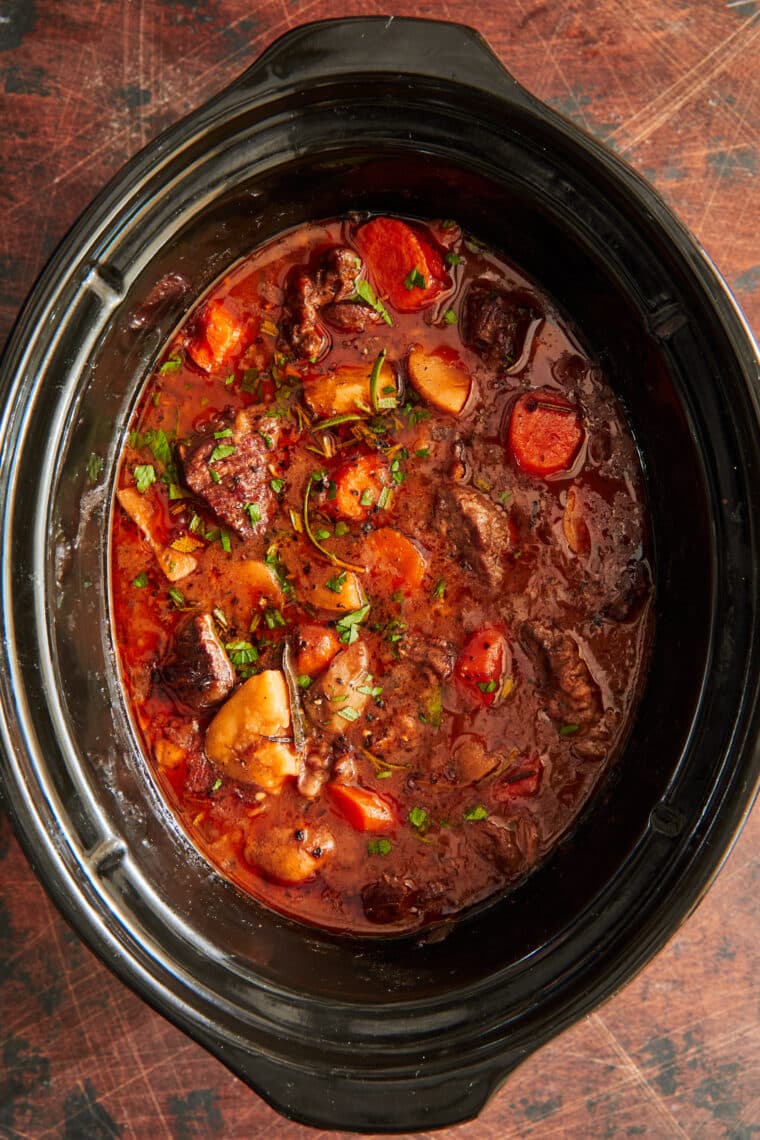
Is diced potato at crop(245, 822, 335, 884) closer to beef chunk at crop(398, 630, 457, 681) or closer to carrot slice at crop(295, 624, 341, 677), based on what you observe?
carrot slice at crop(295, 624, 341, 677)

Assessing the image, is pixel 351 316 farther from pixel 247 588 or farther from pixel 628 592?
pixel 628 592

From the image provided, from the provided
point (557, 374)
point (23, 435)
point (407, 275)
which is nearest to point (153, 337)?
point (23, 435)

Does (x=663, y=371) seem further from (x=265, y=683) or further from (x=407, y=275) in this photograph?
(x=265, y=683)

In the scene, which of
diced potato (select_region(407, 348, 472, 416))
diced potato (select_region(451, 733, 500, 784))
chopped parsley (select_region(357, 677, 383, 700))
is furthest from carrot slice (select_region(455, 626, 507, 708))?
diced potato (select_region(407, 348, 472, 416))

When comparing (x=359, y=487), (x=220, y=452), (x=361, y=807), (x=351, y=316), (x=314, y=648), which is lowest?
(x=361, y=807)

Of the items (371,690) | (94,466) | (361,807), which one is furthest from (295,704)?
(94,466)

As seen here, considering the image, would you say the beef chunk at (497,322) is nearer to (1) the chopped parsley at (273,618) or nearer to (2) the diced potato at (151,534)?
(1) the chopped parsley at (273,618)

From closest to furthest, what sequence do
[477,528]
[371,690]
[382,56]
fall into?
[382,56]
[477,528]
[371,690]
